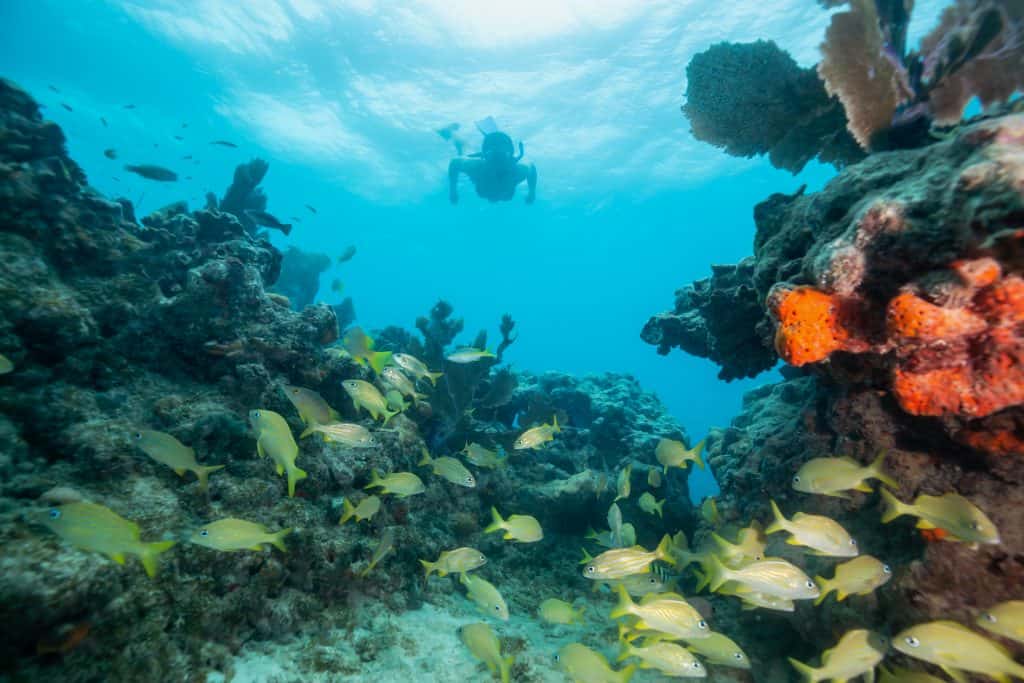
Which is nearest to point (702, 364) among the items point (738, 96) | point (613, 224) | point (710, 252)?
point (710, 252)

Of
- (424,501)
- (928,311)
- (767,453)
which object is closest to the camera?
(928,311)

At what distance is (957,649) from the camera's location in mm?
2660

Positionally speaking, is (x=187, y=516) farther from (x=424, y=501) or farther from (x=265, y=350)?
(x=424, y=501)

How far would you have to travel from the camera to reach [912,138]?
5.10 meters

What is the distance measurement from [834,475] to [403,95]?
99.6 ft

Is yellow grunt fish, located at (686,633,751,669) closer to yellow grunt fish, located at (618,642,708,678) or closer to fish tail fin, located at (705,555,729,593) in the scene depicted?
yellow grunt fish, located at (618,642,708,678)

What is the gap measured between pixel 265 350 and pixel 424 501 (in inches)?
127

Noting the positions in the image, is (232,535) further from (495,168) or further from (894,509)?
(495,168)

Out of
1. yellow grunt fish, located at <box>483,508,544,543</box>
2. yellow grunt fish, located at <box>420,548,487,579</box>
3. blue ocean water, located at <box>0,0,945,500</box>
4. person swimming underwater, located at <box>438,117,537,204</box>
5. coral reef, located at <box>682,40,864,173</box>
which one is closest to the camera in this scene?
yellow grunt fish, located at <box>420,548,487,579</box>

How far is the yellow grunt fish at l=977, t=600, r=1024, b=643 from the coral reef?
574 cm

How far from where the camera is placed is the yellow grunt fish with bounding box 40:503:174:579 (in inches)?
98.6

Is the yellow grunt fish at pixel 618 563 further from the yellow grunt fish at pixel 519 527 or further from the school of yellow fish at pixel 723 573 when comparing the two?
the yellow grunt fish at pixel 519 527

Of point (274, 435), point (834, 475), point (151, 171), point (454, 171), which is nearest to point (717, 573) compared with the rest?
point (834, 475)

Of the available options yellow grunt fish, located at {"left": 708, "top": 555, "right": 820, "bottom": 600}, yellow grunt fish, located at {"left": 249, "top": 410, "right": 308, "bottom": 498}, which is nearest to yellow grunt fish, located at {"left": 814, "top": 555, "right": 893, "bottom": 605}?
yellow grunt fish, located at {"left": 708, "top": 555, "right": 820, "bottom": 600}
